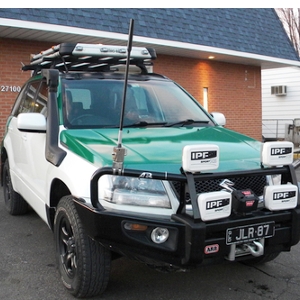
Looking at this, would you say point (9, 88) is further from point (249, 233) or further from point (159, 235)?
point (249, 233)

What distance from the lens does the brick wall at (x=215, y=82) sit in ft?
29.7

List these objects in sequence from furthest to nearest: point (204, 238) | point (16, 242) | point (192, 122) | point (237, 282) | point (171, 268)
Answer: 1. point (16, 242)
2. point (192, 122)
3. point (237, 282)
4. point (171, 268)
5. point (204, 238)

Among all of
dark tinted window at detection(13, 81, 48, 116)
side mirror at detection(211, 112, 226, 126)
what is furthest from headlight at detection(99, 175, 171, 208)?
side mirror at detection(211, 112, 226, 126)

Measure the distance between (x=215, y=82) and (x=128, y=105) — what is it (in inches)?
365

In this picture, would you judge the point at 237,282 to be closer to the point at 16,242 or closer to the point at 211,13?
the point at 16,242

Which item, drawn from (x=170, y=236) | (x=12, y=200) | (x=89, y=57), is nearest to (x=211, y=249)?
(x=170, y=236)

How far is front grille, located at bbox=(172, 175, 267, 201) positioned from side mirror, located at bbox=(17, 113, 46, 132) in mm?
1536

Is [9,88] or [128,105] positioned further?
[9,88]

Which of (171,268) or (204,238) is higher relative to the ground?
(204,238)

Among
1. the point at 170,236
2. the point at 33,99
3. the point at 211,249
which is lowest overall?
the point at 211,249

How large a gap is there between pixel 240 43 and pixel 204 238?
10.7 meters

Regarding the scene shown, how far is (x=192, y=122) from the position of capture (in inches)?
165

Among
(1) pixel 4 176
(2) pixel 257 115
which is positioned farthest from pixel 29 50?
(2) pixel 257 115

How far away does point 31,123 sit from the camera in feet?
12.2
